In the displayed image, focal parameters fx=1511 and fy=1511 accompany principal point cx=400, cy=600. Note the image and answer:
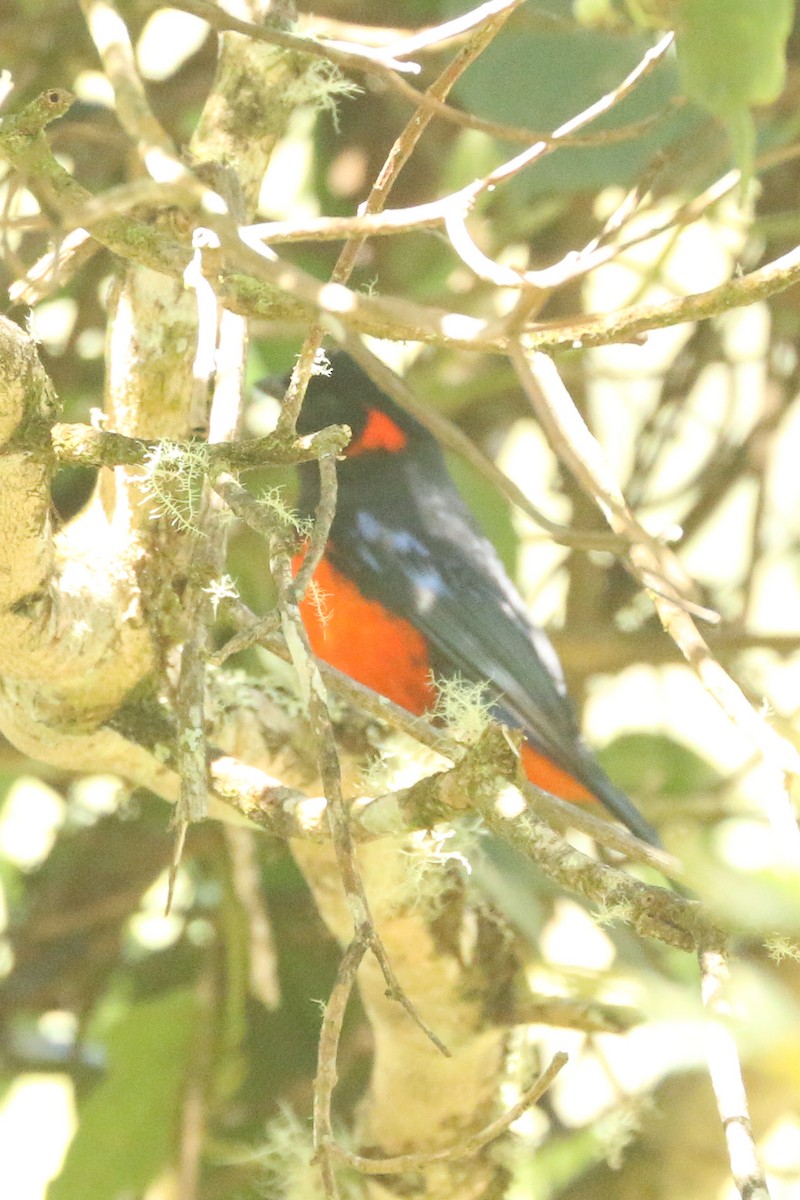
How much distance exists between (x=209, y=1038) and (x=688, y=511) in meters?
1.83

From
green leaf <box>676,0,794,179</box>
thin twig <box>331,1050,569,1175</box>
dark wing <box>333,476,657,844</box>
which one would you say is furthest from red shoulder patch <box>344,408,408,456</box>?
thin twig <box>331,1050,569,1175</box>

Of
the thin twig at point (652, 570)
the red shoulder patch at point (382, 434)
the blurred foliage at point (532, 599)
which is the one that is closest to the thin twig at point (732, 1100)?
the thin twig at point (652, 570)

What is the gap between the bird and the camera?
11.0 ft

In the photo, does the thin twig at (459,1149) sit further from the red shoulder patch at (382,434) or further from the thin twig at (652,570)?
the red shoulder patch at (382,434)

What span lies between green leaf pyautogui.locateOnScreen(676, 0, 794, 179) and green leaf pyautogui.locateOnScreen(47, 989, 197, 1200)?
2251 mm

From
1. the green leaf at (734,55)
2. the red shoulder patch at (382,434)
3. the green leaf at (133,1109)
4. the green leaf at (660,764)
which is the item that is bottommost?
the green leaf at (133,1109)

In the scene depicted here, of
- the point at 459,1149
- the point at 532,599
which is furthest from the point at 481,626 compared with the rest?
the point at 459,1149

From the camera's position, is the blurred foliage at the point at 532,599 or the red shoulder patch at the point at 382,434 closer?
the blurred foliage at the point at 532,599

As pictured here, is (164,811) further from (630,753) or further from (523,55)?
(523,55)

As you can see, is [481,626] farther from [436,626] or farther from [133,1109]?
[133,1109]

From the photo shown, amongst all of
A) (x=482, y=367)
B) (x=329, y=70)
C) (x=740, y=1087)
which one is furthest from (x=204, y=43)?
(x=740, y=1087)

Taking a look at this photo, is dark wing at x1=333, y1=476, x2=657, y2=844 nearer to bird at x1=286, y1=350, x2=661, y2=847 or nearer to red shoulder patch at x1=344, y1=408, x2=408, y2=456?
bird at x1=286, y1=350, x2=661, y2=847

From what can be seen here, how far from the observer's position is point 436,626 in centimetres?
341

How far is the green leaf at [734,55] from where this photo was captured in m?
1.30
